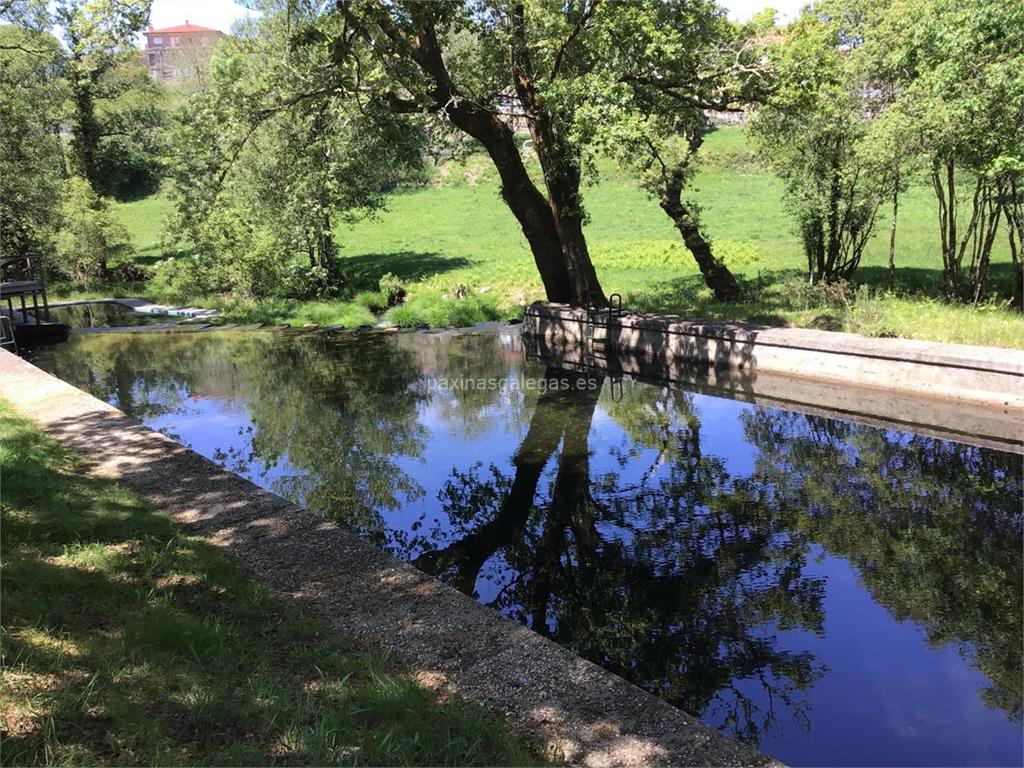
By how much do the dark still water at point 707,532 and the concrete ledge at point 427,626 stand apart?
0.67 m

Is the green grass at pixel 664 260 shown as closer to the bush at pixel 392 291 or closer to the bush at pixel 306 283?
the bush at pixel 392 291

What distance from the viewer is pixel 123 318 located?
79.6ft

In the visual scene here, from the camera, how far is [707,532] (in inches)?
268

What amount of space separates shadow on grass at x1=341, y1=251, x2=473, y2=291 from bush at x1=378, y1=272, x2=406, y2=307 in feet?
4.65

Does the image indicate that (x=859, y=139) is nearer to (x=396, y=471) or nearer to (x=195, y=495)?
(x=396, y=471)

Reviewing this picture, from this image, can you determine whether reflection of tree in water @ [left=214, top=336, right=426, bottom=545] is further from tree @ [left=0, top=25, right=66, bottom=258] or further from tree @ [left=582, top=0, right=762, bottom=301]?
tree @ [left=0, top=25, right=66, bottom=258]

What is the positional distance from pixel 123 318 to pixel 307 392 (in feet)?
47.3

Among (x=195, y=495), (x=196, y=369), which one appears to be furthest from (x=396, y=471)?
(x=196, y=369)

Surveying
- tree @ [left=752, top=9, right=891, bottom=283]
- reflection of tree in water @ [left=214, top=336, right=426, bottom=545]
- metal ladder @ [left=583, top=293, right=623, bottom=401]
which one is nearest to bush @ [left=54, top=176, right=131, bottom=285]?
reflection of tree in water @ [left=214, top=336, right=426, bottom=545]

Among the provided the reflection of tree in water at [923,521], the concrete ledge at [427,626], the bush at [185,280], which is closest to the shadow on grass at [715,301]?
the reflection of tree in water at [923,521]

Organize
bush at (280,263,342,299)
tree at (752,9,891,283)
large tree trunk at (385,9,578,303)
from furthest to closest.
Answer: bush at (280,263,342,299) < tree at (752,9,891,283) < large tree trunk at (385,9,578,303)

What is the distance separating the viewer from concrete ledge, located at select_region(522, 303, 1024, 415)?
9.80 meters

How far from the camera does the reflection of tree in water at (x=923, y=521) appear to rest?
5.11 m

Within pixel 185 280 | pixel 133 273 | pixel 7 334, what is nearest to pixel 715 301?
pixel 7 334
